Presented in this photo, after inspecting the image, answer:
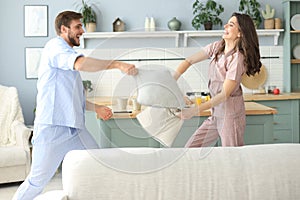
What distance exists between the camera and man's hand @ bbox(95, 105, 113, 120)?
2.06 meters

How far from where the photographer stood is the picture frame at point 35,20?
5.83 meters

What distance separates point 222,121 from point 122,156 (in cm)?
85

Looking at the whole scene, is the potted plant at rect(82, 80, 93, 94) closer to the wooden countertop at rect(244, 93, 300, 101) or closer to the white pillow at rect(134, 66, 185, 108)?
the white pillow at rect(134, 66, 185, 108)

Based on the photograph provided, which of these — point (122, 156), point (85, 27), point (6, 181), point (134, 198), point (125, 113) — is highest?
point (85, 27)

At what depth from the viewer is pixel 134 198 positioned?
212 centimetres

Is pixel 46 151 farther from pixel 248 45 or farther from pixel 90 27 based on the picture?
pixel 90 27

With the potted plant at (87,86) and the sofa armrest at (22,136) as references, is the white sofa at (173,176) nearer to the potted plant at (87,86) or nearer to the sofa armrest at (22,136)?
the potted plant at (87,86)

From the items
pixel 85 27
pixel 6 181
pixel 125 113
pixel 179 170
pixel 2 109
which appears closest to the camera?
pixel 125 113

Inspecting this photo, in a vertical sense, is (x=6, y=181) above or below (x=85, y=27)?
below

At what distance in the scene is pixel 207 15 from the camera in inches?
231

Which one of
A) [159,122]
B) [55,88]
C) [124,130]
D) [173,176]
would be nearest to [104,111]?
[124,130]

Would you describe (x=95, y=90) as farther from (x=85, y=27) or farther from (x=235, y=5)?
(x=235, y=5)

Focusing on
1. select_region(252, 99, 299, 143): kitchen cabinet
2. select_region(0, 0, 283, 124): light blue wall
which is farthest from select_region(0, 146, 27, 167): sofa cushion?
select_region(252, 99, 299, 143): kitchen cabinet

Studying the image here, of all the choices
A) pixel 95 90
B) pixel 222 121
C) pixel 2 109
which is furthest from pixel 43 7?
pixel 95 90
